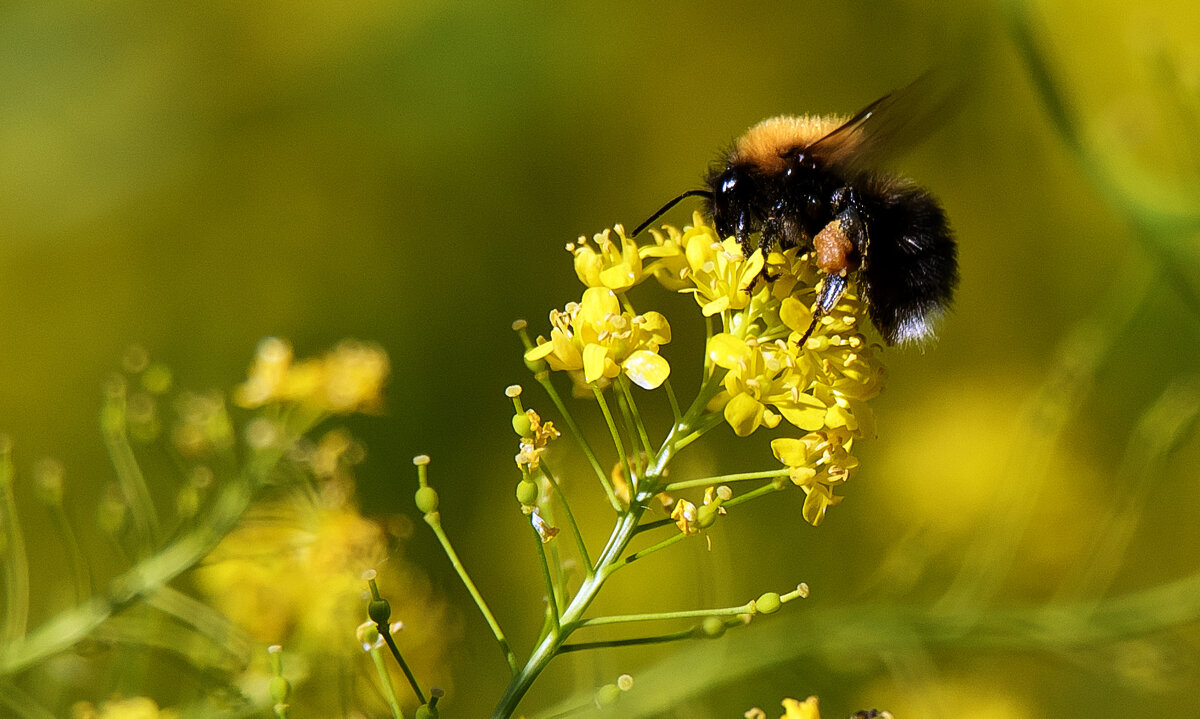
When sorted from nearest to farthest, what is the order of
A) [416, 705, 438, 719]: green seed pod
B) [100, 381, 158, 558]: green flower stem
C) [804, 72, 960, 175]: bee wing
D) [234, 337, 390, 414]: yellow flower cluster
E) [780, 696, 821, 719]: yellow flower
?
[416, 705, 438, 719]: green seed pod, [780, 696, 821, 719]: yellow flower, [804, 72, 960, 175]: bee wing, [100, 381, 158, 558]: green flower stem, [234, 337, 390, 414]: yellow flower cluster

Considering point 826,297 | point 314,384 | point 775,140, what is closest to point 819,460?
point 826,297

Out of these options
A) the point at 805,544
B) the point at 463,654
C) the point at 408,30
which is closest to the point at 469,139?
the point at 408,30

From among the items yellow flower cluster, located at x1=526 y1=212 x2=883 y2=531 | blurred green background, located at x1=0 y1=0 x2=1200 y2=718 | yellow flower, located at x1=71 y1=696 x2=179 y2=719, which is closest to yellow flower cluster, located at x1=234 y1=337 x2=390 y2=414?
yellow flower, located at x1=71 y1=696 x2=179 y2=719

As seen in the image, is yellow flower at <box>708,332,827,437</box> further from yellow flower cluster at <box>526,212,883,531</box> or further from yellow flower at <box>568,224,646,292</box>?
yellow flower at <box>568,224,646,292</box>

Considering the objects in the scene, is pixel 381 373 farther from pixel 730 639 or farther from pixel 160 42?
pixel 160 42

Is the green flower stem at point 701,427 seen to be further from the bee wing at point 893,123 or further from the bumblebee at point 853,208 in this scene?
the bee wing at point 893,123
